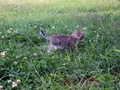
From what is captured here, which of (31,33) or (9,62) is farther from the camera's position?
(31,33)

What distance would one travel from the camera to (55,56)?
410cm

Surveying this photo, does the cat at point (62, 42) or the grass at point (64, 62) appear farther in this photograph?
the cat at point (62, 42)

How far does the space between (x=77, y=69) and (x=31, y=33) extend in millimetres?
2246

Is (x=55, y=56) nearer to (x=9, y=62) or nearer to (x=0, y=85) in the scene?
(x=9, y=62)

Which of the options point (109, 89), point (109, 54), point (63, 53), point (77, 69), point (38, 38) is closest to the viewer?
point (109, 89)

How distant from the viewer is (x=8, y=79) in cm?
346

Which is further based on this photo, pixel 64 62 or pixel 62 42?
pixel 62 42

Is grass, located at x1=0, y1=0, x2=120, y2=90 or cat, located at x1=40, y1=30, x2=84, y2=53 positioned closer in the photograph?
grass, located at x1=0, y1=0, x2=120, y2=90

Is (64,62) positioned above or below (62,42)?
below

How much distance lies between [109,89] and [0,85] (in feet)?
4.52

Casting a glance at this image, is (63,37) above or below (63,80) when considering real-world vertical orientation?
above

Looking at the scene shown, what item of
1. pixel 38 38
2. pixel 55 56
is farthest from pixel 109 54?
pixel 38 38

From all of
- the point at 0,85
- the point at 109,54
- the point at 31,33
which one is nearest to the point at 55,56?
the point at 109,54

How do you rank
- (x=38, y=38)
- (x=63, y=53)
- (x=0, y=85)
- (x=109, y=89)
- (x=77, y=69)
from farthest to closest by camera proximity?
1. (x=38, y=38)
2. (x=63, y=53)
3. (x=77, y=69)
4. (x=0, y=85)
5. (x=109, y=89)
